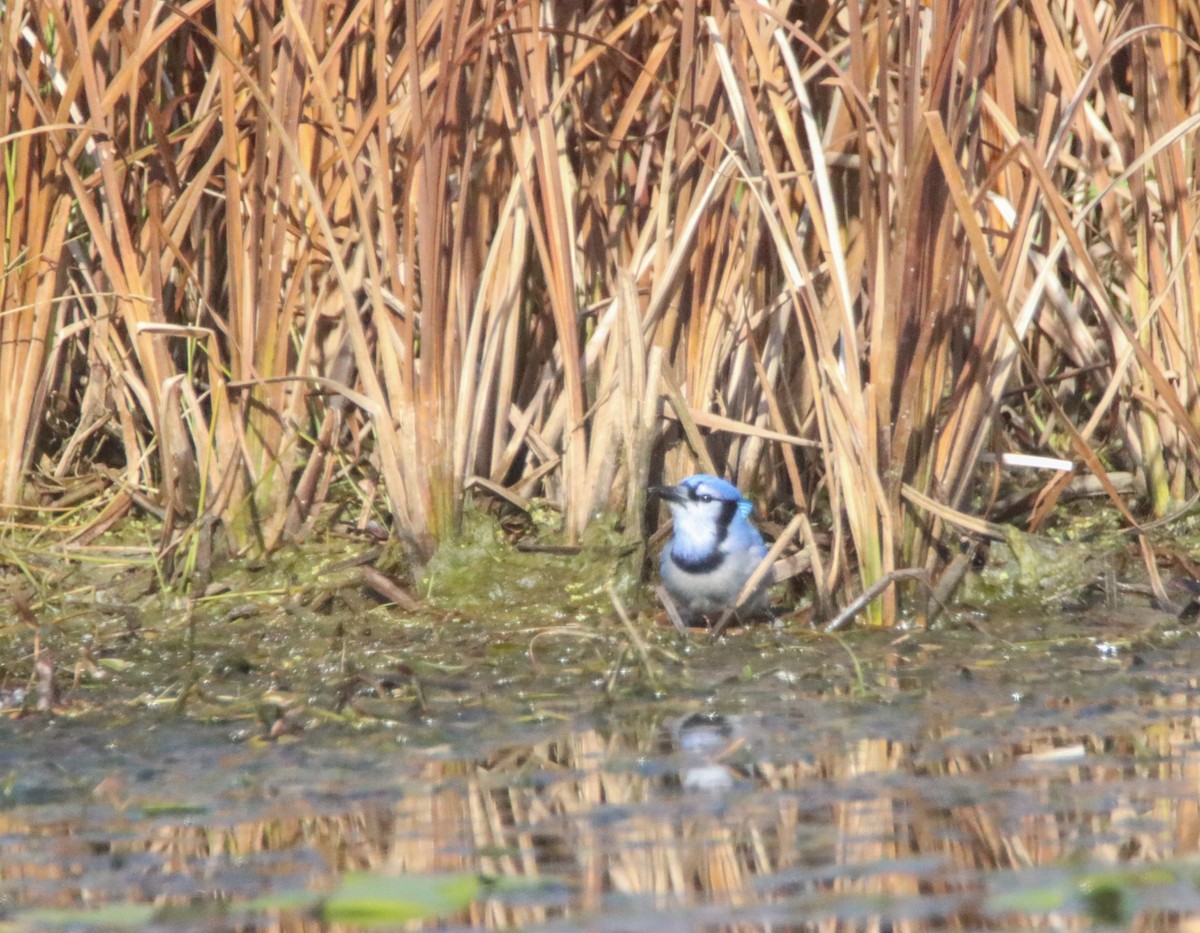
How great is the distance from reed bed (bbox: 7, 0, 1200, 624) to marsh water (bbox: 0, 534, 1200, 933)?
47cm

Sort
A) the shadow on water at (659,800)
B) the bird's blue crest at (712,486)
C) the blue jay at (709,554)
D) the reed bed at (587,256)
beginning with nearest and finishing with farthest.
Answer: the shadow on water at (659,800), the reed bed at (587,256), the blue jay at (709,554), the bird's blue crest at (712,486)

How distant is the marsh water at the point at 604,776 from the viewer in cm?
233

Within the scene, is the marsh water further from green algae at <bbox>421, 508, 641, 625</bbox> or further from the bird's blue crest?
the bird's blue crest

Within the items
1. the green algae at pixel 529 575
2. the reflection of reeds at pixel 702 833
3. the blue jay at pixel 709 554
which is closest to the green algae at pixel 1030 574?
the blue jay at pixel 709 554

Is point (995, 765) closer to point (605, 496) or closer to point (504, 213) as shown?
point (605, 496)

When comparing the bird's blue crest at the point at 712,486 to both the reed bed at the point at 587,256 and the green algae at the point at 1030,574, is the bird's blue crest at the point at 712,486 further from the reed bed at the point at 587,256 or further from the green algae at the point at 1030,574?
the green algae at the point at 1030,574

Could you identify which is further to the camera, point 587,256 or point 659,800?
point 587,256

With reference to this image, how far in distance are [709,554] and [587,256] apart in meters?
1.13

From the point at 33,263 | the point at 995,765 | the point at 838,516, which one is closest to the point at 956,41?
the point at 838,516

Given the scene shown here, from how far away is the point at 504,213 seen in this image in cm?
475

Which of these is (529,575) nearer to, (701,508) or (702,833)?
(701,508)

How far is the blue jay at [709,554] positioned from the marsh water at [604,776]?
0.44 ft

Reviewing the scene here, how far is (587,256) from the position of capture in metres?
5.11

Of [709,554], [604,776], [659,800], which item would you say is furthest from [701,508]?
[659,800]
